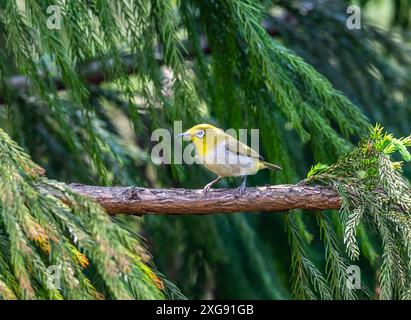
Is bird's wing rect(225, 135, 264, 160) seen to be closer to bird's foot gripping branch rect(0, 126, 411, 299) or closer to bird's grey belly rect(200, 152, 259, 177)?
bird's grey belly rect(200, 152, 259, 177)

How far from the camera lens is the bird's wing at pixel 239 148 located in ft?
11.2

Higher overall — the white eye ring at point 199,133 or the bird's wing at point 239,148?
the white eye ring at point 199,133

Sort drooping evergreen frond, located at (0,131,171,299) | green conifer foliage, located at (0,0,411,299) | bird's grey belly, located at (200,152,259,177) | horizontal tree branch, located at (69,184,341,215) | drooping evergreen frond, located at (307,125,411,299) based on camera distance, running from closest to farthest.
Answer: drooping evergreen frond, located at (0,131,171,299)
green conifer foliage, located at (0,0,411,299)
drooping evergreen frond, located at (307,125,411,299)
horizontal tree branch, located at (69,184,341,215)
bird's grey belly, located at (200,152,259,177)

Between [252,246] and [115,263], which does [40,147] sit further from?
[115,263]

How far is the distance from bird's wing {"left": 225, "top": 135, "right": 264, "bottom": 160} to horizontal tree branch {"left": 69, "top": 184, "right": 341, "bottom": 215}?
0.84 meters

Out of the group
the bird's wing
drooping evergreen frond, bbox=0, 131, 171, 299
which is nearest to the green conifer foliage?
drooping evergreen frond, bbox=0, 131, 171, 299

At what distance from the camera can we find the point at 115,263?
1822 millimetres

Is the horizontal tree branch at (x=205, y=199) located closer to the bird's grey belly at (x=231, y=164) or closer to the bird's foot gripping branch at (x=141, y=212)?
the bird's foot gripping branch at (x=141, y=212)

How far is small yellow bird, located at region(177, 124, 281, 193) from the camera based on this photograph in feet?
11.0

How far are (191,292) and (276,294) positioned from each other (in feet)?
1.98

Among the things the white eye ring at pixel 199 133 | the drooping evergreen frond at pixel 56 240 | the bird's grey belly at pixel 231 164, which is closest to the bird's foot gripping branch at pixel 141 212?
the drooping evergreen frond at pixel 56 240

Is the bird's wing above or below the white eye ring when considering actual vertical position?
below

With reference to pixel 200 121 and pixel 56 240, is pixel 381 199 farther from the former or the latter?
pixel 56 240
